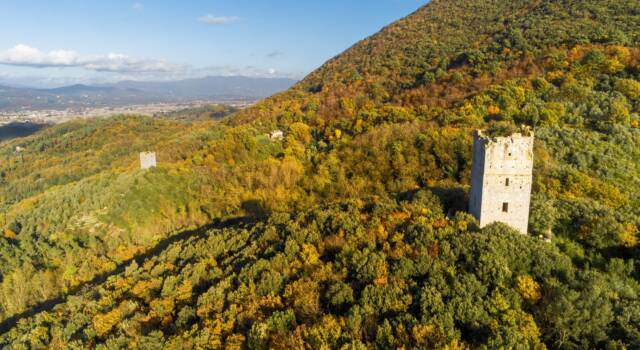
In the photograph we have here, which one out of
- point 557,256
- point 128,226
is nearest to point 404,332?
point 557,256

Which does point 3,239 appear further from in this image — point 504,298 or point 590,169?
point 590,169

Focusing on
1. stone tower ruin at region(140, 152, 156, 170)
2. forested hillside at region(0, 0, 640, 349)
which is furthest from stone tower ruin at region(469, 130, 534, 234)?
stone tower ruin at region(140, 152, 156, 170)

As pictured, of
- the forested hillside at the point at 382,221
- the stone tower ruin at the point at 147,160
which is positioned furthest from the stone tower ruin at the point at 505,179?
the stone tower ruin at the point at 147,160

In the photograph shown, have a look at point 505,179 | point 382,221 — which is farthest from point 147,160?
point 505,179

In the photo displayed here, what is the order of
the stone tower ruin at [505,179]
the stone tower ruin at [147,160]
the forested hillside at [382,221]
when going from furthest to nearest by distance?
the stone tower ruin at [147,160] < the stone tower ruin at [505,179] < the forested hillside at [382,221]

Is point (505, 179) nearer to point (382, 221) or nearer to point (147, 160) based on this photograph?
point (382, 221)

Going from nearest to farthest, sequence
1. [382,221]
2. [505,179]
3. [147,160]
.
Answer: [505,179] → [382,221] → [147,160]

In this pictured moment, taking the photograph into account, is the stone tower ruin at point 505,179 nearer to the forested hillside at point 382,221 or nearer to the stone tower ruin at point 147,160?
the forested hillside at point 382,221
